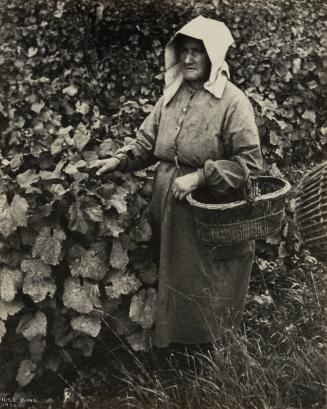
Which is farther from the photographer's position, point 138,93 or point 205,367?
point 138,93

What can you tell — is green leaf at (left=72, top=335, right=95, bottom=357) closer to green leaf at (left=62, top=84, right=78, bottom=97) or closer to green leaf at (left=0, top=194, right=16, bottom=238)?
green leaf at (left=0, top=194, right=16, bottom=238)

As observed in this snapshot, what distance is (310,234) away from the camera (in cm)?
373

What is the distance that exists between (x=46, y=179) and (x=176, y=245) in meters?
0.78

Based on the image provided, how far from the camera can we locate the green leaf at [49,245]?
3.30 m

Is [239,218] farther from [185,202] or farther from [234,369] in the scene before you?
[234,369]

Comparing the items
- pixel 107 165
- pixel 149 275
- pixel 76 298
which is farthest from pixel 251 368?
pixel 107 165

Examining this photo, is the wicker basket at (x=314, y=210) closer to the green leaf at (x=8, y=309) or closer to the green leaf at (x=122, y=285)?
the green leaf at (x=122, y=285)

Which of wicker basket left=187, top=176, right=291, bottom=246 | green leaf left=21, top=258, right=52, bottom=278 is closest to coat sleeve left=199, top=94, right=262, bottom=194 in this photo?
wicker basket left=187, top=176, right=291, bottom=246

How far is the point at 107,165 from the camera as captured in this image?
3.42m

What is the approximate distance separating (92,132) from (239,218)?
4.86ft

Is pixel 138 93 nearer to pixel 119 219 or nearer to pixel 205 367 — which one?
pixel 119 219

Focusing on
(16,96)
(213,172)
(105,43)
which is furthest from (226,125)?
(105,43)

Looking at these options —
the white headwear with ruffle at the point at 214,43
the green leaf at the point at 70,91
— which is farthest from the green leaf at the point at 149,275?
the green leaf at the point at 70,91

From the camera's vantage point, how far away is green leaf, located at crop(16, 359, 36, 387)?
3.48m
